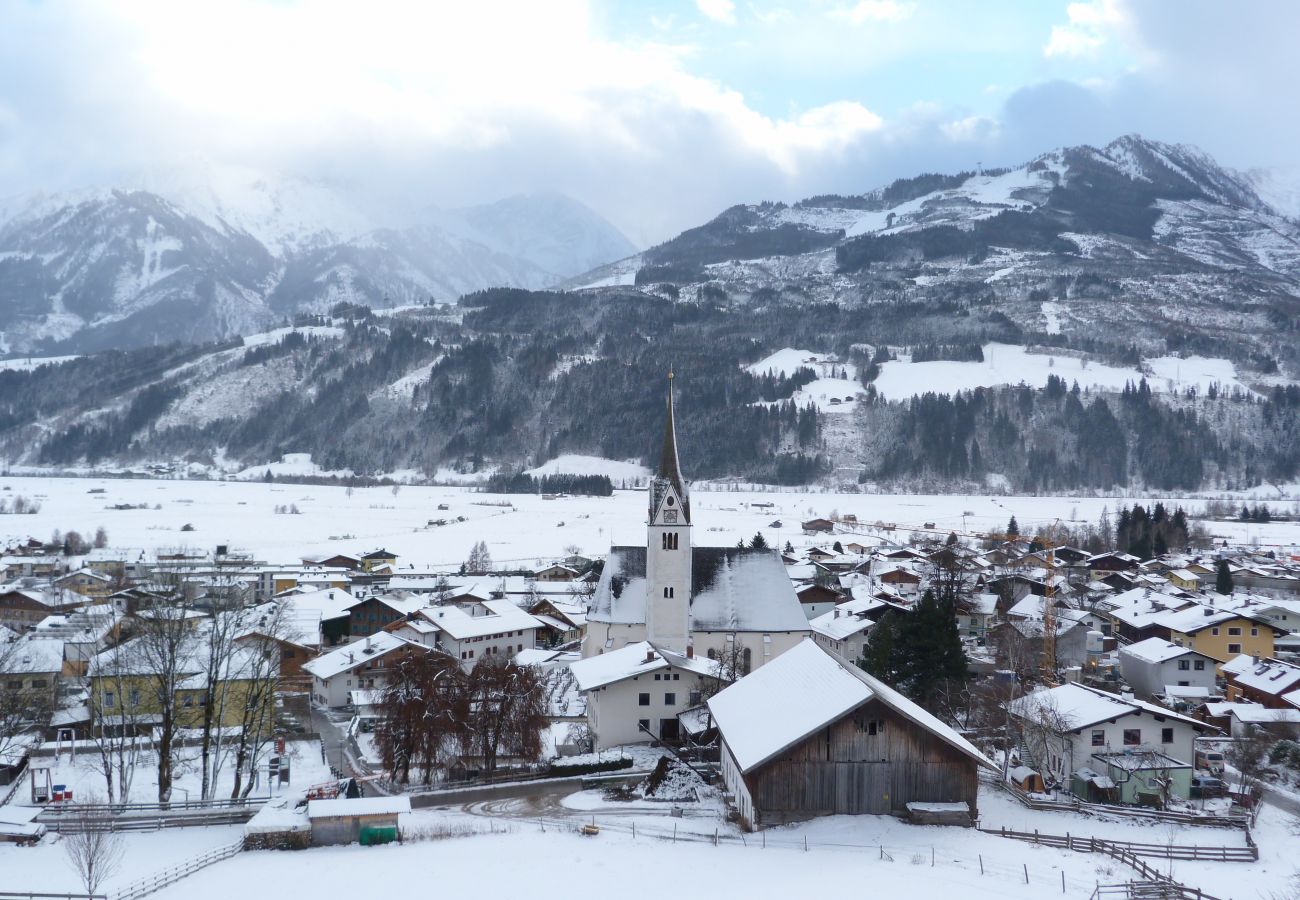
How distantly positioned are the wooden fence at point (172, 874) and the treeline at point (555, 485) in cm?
14850

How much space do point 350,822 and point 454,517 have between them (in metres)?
107

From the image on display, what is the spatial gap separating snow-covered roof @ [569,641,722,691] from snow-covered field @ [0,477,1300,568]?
48.9 m

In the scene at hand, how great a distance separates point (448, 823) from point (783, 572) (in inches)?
942

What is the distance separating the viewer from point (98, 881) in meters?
17.8

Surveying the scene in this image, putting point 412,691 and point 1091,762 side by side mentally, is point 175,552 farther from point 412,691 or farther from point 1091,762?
point 1091,762

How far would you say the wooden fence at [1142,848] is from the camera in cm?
2172

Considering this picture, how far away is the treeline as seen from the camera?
17438 cm

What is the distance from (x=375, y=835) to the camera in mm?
20594

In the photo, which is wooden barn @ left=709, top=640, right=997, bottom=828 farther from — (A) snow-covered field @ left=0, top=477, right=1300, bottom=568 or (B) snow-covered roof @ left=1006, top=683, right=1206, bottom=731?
(A) snow-covered field @ left=0, top=477, right=1300, bottom=568

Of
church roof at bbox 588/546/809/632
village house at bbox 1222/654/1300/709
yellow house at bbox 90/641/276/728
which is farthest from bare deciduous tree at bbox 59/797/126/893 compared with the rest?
village house at bbox 1222/654/1300/709

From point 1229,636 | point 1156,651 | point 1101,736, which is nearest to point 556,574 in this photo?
point 1156,651

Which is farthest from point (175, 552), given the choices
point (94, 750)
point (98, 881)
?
point (98, 881)

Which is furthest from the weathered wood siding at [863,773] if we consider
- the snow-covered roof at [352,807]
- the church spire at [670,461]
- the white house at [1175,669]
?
the white house at [1175,669]

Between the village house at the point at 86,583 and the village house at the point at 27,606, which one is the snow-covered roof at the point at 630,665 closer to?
the village house at the point at 27,606
